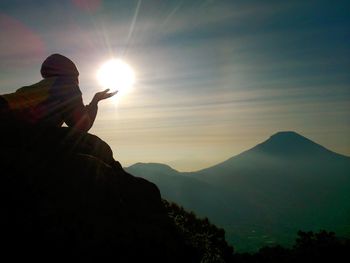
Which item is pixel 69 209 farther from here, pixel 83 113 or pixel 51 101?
pixel 83 113

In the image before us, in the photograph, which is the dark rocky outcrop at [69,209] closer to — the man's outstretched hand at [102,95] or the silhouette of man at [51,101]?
the silhouette of man at [51,101]

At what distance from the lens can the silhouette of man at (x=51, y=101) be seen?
12.2m

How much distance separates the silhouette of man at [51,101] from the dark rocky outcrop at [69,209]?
58 centimetres

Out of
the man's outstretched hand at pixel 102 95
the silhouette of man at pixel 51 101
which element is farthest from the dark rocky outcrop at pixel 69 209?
the man's outstretched hand at pixel 102 95

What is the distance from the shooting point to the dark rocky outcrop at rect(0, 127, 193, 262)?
337 inches

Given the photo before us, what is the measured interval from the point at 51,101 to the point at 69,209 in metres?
4.61

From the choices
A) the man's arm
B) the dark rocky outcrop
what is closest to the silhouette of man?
the man's arm

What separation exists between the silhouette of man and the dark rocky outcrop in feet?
1.91

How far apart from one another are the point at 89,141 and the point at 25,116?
8.14ft

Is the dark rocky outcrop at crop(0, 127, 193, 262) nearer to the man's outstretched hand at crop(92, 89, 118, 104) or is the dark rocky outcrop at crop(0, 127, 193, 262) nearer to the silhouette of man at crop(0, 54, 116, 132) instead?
the silhouette of man at crop(0, 54, 116, 132)

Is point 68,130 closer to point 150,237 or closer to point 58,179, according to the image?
point 58,179

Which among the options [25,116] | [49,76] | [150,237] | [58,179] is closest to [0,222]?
[58,179]

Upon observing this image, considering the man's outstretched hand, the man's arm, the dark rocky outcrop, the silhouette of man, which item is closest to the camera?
the dark rocky outcrop

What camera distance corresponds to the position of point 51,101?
12602 mm
